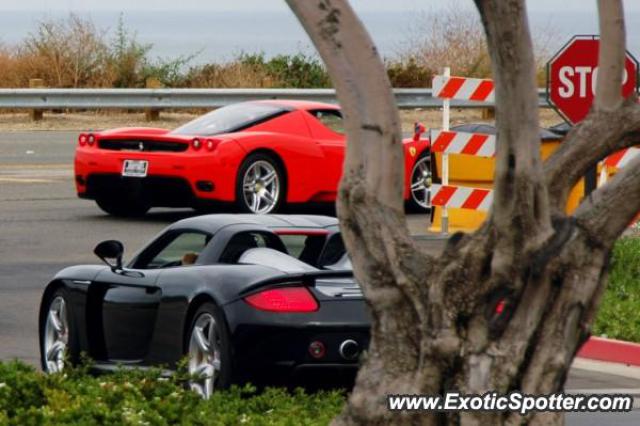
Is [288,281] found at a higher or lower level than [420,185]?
higher

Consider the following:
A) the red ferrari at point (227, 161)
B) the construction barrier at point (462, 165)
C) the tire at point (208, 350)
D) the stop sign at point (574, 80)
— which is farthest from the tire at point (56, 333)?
the red ferrari at point (227, 161)

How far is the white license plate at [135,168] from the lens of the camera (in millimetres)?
19172

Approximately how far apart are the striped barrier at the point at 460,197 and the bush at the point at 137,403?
896 cm

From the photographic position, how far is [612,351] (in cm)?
1223

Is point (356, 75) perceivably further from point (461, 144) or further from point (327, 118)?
point (327, 118)

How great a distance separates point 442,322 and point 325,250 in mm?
3477

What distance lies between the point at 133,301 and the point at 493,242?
4.22 meters

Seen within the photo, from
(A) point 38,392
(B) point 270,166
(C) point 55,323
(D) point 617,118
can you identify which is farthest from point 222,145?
(D) point 617,118

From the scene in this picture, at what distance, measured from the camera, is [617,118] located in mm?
6984

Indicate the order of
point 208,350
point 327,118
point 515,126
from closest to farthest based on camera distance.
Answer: point 515,126
point 208,350
point 327,118

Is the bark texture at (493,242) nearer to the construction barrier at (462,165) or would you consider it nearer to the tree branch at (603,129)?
the tree branch at (603,129)

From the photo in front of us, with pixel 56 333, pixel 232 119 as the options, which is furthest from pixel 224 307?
pixel 232 119

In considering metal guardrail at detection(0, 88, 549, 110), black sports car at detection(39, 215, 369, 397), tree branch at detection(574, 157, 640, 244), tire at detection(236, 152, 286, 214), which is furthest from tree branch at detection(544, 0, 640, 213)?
metal guardrail at detection(0, 88, 549, 110)

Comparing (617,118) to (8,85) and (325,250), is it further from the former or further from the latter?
(8,85)
